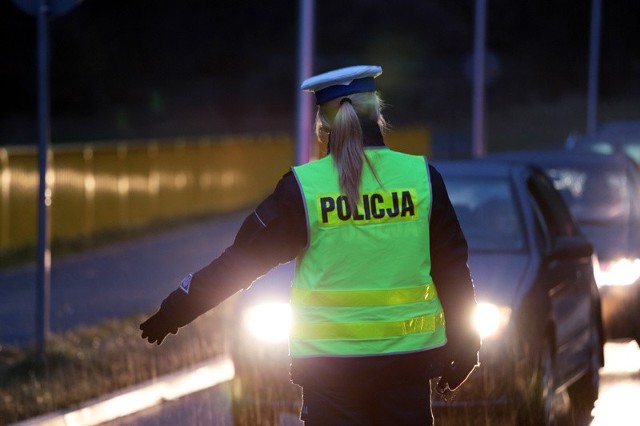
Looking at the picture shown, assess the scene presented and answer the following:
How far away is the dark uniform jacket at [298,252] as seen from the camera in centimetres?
454

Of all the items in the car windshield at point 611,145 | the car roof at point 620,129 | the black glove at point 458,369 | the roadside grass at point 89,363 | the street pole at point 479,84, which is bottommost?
the roadside grass at point 89,363

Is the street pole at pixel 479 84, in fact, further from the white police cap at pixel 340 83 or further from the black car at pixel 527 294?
the white police cap at pixel 340 83

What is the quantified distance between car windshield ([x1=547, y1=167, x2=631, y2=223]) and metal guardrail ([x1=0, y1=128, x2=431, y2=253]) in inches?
325

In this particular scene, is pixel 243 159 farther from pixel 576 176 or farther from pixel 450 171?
pixel 450 171

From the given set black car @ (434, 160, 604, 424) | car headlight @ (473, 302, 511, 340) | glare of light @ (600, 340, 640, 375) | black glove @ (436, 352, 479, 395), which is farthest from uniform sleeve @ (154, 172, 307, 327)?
glare of light @ (600, 340, 640, 375)

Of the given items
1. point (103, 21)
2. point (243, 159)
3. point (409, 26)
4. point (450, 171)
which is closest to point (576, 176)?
point (450, 171)

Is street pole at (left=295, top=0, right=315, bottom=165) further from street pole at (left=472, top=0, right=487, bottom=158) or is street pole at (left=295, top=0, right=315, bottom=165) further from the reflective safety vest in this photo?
the reflective safety vest

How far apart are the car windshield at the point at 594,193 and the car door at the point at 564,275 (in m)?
2.66

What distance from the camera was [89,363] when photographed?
1063 centimetres

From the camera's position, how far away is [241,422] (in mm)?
8070

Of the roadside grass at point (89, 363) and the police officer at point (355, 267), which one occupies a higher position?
the police officer at point (355, 267)

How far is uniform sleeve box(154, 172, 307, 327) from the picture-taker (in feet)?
15.1

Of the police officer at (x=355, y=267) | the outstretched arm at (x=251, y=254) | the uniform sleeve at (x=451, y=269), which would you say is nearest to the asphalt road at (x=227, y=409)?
the uniform sleeve at (x=451, y=269)

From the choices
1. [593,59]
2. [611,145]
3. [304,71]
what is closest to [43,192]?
[304,71]
